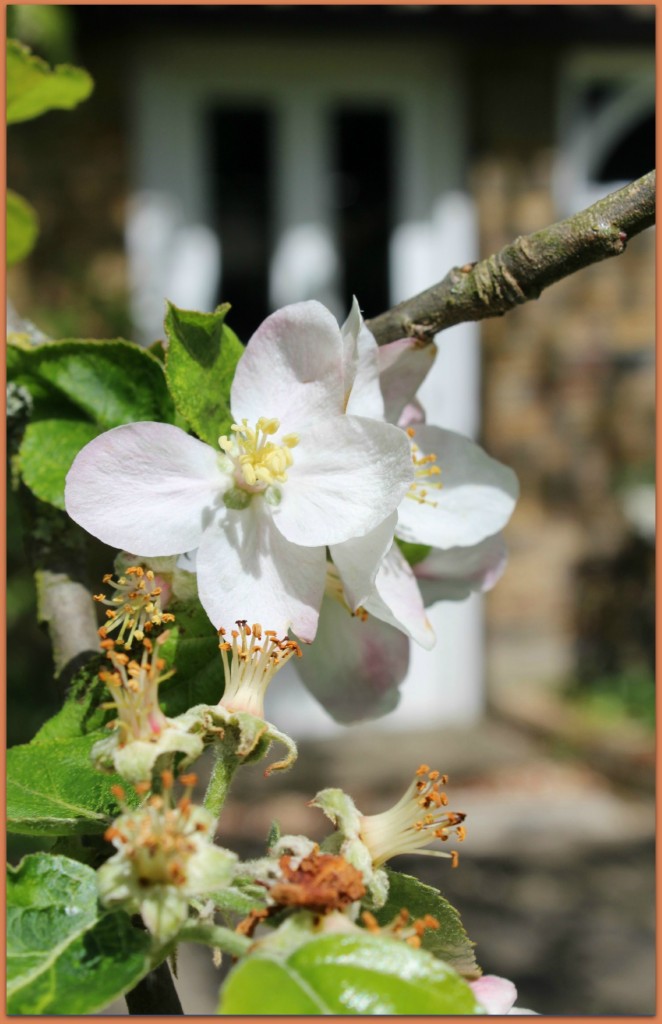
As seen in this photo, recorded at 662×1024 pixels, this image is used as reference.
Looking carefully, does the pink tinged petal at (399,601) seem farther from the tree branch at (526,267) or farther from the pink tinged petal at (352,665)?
the tree branch at (526,267)

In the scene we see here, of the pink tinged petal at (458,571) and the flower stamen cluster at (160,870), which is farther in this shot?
the pink tinged petal at (458,571)

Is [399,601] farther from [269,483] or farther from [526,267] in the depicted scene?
[526,267]

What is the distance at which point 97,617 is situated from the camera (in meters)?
0.84

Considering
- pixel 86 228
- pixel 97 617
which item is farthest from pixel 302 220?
pixel 97 617

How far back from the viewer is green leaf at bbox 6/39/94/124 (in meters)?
1.08

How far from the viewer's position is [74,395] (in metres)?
0.83

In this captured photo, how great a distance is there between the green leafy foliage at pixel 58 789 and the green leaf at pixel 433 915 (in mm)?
168

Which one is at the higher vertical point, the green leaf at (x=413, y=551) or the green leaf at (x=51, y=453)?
the green leaf at (x=51, y=453)

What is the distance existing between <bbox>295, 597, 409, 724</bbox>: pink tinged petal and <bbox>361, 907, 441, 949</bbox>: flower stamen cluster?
22 cm

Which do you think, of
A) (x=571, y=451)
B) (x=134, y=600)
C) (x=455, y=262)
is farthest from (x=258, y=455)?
(x=571, y=451)

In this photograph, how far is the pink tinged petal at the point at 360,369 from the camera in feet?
2.36

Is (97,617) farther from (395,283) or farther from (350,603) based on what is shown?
(395,283)

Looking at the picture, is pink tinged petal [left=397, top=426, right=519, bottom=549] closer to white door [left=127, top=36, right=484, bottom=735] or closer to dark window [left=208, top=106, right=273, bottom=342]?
white door [left=127, top=36, right=484, bottom=735]

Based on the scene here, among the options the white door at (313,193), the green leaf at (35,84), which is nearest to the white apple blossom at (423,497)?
the green leaf at (35,84)
